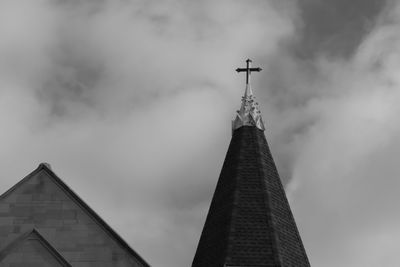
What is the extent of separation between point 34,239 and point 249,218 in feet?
18.9

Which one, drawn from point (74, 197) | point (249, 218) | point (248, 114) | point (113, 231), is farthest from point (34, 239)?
point (248, 114)

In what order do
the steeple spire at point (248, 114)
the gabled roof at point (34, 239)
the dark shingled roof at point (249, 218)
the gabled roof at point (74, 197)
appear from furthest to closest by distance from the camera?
the steeple spire at point (248, 114) → the dark shingled roof at point (249, 218) → the gabled roof at point (74, 197) → the gabled roof at point (34, 239)

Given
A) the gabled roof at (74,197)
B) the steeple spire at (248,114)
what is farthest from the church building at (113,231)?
the steeple spire at (248,114)

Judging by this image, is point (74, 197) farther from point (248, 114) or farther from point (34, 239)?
point (248, 114)

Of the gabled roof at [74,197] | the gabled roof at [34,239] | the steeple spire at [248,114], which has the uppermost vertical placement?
the steeple spire at [248,114]

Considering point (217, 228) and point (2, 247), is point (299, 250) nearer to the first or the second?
point (217, 228)

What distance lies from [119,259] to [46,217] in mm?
2167

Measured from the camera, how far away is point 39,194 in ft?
75.3

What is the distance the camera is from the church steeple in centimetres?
2356

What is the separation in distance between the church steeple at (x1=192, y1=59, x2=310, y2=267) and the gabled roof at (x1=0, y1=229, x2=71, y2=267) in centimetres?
398

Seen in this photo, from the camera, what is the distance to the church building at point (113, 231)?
22141mm

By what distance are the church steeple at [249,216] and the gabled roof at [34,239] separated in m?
3.98

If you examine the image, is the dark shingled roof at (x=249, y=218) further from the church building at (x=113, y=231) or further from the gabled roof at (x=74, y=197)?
the gabled roof at (x=74, y=197)

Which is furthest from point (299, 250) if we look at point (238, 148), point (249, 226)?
point (238, 148)
